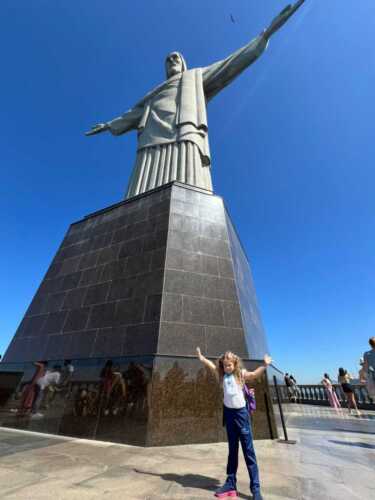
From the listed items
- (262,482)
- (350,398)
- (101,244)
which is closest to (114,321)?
(101,244)

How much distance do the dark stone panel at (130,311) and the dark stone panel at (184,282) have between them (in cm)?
85

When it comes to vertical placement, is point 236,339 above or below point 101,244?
below

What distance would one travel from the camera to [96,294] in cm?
825

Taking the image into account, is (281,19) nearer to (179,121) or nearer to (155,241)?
(179,121)

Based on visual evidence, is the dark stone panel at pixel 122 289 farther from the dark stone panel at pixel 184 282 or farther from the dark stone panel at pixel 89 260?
the dark stone panel at pixel 89 260

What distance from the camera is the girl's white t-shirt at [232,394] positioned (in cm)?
308

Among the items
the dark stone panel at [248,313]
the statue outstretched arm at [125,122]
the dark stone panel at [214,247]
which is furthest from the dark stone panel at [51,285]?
the statue outstretched arm at [125,122]

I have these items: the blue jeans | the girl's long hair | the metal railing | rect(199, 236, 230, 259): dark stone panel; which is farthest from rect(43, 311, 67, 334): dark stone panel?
the metal railing

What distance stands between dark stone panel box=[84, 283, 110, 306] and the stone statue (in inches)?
212

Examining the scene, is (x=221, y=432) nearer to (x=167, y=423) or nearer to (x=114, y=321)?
(x=167, y=423)

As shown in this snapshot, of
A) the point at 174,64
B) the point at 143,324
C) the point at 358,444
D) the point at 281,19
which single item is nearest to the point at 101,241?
the point at 143,324

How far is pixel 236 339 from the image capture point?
664 centimetres

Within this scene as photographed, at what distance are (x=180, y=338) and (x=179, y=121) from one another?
11.3 metres

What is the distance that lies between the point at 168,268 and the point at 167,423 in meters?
3.82
